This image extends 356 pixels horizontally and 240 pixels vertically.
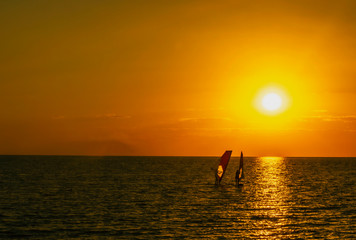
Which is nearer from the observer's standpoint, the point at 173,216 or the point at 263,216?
the point at 173,216

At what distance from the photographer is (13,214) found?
57531 millimetres

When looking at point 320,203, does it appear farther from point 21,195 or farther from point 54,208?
point 21,195

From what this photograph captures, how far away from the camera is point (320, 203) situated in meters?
73.9

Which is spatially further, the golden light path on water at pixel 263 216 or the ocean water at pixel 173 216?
the golden light path on water at pixel 263 216

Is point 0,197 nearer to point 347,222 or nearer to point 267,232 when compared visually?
point 267,232

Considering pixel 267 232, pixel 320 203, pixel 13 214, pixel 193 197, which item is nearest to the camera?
pixel 267 232

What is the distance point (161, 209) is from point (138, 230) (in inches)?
652

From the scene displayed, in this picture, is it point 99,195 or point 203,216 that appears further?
point 99,195

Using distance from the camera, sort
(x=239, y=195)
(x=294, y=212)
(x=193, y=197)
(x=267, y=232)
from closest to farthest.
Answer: (x=267, y=232) < (x=294, y=212) < (x=193, y=197) < (x=239, y=195)

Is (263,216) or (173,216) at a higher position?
(263,216)

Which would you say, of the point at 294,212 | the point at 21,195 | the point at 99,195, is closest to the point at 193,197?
the point at 99,195

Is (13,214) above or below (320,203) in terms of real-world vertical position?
below

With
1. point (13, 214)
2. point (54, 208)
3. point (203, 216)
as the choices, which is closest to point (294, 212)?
point (203, 216)

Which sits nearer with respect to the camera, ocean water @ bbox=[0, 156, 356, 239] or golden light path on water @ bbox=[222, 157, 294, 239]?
ocean water @ bbox=[0, 156, 356, 239]
